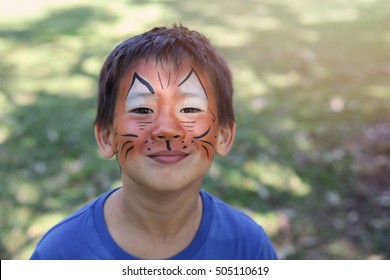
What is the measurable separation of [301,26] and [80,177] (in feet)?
13.5

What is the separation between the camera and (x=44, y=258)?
2006 millimetres

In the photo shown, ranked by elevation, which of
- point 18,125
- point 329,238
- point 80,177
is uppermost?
point 18,125

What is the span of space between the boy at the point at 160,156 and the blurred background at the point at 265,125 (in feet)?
4.80

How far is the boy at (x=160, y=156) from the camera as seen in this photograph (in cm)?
193

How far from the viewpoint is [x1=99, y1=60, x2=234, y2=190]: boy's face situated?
191cm

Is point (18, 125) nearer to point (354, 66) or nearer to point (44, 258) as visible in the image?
point (44, 258)

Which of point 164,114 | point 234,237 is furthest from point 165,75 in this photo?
point 234,237

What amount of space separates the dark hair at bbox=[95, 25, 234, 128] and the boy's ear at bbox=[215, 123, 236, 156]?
25 millimetres

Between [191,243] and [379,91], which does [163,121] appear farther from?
[379,91]

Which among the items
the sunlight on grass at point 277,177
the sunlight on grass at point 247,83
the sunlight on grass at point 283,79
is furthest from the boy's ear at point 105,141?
the sunlight on grass at point 283,79

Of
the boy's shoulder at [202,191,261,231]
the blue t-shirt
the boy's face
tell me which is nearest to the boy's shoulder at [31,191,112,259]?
the blue t-shirt

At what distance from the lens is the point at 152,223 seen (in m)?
2.04

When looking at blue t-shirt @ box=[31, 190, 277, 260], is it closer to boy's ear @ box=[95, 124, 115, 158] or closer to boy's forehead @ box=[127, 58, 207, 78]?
boy's ear @ box=[95, 124, 115, 158]

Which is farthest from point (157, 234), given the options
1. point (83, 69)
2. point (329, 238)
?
point (83, 69)
